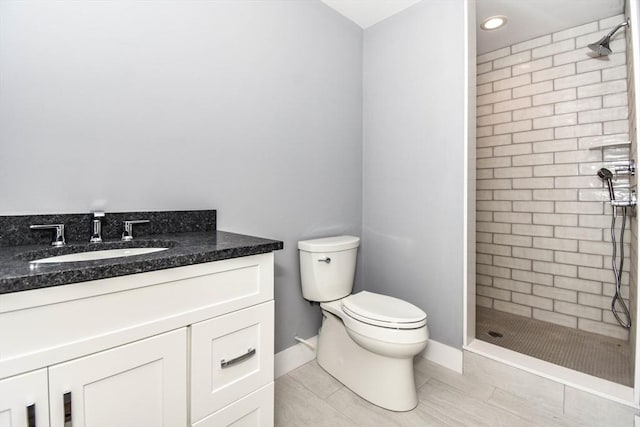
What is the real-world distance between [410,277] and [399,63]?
4.88ft

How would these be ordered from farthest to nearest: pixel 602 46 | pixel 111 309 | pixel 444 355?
pixel 602 46 → pixel 444 355 → pixel 111 309

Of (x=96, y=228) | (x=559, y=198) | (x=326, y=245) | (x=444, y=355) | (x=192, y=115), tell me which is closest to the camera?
(x=96, y=228)

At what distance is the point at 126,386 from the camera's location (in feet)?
2.67

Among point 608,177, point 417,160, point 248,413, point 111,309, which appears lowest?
point 248,413

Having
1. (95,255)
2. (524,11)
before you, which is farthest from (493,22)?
(95,255)

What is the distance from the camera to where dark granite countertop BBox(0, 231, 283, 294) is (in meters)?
0.67

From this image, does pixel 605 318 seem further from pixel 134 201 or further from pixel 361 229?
pixel 134 201

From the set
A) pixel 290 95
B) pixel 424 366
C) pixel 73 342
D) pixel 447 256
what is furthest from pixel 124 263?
pixel 424 366

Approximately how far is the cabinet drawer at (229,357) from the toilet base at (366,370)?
2.13ft

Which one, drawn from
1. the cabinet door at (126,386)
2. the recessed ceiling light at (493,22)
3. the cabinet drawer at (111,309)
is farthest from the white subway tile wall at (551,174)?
the cabinet door at (126,386)

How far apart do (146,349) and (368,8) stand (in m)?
2.32

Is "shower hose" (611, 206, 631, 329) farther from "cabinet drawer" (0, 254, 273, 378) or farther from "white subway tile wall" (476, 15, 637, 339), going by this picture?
"cabinet drawer" (0, 254, 273, 378)

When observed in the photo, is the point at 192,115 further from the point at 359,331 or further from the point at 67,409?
the point at 359,331

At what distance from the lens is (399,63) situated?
2.10 meters
